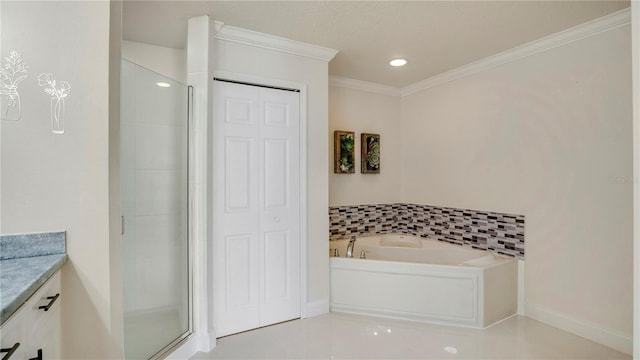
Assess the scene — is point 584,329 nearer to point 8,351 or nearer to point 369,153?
point 369,153

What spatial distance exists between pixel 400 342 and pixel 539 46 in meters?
2.68

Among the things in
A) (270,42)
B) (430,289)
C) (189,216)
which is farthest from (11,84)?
(430,289)

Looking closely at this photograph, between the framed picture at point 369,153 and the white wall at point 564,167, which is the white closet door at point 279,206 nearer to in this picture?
the framed picture at point 369,153

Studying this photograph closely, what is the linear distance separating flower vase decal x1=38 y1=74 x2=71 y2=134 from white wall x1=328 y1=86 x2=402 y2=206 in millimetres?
2670

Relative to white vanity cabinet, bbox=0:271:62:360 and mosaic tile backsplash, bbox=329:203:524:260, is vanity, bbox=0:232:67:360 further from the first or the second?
mosaic tile backsplash, bbox=329:203:524:260

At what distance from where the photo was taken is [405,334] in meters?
2.63

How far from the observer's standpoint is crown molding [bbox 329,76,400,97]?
3.81 metres

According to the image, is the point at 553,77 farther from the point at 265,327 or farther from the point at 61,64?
the point at 61,64

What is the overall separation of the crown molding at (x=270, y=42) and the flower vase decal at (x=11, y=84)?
1329mm

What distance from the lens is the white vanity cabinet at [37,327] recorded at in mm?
971

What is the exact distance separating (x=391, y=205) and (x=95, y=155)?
3.41 metres

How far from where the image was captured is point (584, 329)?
2545mm

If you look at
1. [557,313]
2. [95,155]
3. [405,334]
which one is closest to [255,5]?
[95,155]

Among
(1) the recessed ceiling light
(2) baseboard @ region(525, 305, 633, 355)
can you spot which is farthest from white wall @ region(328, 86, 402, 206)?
(2) baseboard @ region(525, 305, 633, 355)
